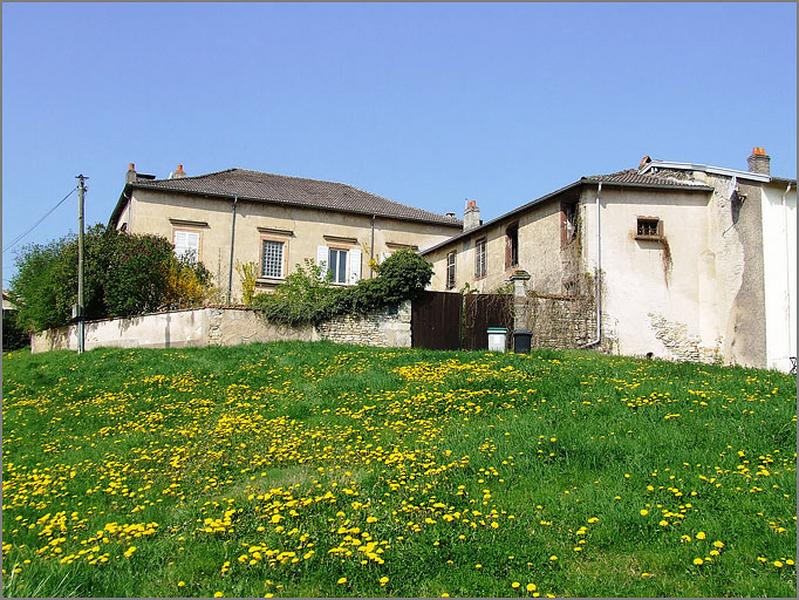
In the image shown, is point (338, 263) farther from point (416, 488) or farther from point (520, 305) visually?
point (416, 488)

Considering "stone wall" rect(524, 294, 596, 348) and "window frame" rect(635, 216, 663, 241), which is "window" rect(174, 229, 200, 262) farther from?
"window frame" rect(635, 216, 663, 241)

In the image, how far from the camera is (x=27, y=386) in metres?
18.0

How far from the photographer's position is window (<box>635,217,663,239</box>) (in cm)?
2550

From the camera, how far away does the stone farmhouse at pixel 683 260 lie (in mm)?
24188

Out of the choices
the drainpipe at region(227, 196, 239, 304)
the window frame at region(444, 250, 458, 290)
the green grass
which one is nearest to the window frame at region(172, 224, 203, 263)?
the drainpipe at region(227, 196, 239, 304)

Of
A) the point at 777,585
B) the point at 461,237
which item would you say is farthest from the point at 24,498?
the point at 461,237

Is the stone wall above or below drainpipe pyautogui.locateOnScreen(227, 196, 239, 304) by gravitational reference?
below

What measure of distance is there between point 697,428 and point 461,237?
2343cm

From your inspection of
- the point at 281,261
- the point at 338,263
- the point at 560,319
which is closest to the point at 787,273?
the point at 560,319

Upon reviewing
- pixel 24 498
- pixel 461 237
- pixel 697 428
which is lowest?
pixel 24 498

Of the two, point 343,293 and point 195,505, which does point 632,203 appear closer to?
point 343,293

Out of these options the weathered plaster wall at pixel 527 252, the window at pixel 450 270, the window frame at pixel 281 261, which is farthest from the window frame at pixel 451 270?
the window frame at pixel 281 261

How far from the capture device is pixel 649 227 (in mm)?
25734

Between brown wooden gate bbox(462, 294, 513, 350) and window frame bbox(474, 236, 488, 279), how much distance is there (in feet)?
20.3
